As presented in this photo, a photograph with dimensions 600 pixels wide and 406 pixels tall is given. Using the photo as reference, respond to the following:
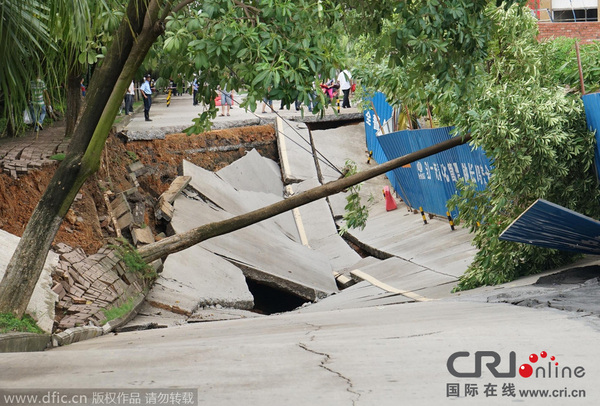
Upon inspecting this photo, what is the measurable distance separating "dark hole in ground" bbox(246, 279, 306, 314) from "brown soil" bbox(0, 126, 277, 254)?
8.07 ft

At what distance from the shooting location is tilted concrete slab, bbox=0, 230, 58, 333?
7980mm

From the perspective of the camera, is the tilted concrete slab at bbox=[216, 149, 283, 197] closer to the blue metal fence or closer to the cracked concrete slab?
the blue metal fence

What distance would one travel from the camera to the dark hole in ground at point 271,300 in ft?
49.0

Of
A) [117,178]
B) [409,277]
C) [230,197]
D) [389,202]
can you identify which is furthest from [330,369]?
[389,202]

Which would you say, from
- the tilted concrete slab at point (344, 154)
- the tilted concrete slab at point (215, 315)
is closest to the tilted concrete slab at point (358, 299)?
Answer: the tilted concrete slab at point (215, 315)

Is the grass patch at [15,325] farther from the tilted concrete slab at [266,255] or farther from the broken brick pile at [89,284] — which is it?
the tilted concrete slab at [266,255]

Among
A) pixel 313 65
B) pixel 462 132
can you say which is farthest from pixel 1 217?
pixel 462 132

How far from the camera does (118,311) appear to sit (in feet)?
31.7

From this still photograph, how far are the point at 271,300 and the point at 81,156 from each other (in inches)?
334

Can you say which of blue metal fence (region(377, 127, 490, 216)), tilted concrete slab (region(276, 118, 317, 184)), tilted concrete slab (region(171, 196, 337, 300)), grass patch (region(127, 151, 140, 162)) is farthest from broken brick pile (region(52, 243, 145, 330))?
tilted concrete slab (region(276, 118, 317, 184))

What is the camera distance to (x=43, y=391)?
418cm

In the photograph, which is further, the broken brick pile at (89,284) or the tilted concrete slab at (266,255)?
the tilted concrete slab at (266,255)

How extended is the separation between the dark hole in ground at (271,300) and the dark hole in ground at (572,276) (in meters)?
6.52

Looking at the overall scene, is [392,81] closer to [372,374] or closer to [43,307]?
[43,307]
